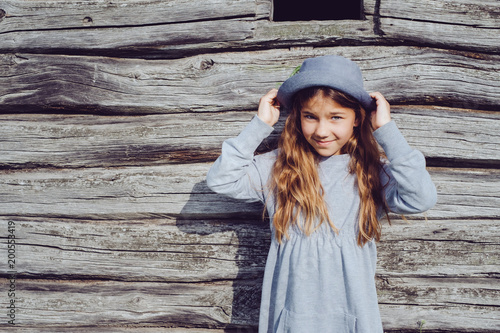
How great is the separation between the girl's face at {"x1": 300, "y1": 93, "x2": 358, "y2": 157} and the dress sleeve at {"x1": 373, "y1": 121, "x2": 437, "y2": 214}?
13 centimetres

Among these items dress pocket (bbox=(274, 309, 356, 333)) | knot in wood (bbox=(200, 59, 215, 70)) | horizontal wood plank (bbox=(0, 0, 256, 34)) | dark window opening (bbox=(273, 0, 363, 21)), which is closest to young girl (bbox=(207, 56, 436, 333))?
dress pocket (bbox=(274, 309, 356, 333))

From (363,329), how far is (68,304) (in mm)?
1616

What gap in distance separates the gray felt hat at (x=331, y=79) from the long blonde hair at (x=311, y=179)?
41 millimetres

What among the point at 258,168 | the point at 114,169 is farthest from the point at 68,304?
the point at 258,168

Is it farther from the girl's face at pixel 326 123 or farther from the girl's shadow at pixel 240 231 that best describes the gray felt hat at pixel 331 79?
the girl's shadow at pixel 240 231

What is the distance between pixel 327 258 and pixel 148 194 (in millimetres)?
1013

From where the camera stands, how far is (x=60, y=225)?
6.71 ft

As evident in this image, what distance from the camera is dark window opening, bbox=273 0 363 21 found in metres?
3.43

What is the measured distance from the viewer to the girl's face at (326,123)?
1.43 metres

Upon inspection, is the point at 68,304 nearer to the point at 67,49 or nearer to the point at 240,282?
the point at 240,282

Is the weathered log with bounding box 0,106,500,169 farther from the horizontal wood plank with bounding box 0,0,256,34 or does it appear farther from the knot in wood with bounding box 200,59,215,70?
the horizontal wood plank with bounding box 0,0,256,34

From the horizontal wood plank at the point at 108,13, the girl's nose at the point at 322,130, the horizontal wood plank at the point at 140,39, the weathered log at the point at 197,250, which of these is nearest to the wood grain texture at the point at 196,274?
the weathered log at the point at 197,250

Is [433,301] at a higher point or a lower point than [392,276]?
lower

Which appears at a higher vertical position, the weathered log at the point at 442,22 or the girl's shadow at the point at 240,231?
the weathered log at the point at 442,22
